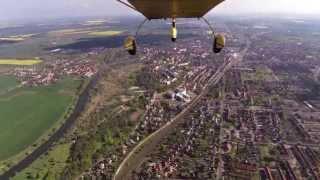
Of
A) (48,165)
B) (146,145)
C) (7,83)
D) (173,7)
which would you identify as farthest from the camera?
(7,83)

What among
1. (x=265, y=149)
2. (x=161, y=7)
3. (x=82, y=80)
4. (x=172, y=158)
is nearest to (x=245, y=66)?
(x=82, y=80)

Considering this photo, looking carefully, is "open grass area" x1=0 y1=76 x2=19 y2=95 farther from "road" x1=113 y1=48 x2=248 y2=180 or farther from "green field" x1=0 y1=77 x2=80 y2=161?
"road" x1=113 y1=48 x2=248 y2=180

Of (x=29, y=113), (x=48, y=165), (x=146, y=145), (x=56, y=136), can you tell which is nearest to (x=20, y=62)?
(x=29, y=113)

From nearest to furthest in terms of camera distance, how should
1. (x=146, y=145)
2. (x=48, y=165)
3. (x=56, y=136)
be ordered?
(x=48, y=165) → (x=146, y=145) → (x=56, y=136)

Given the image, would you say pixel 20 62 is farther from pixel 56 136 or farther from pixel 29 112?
pixel 56 136

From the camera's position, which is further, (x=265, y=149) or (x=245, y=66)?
Result: (x=245, y=66)

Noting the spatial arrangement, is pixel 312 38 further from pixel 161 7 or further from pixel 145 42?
pixel 161 7
